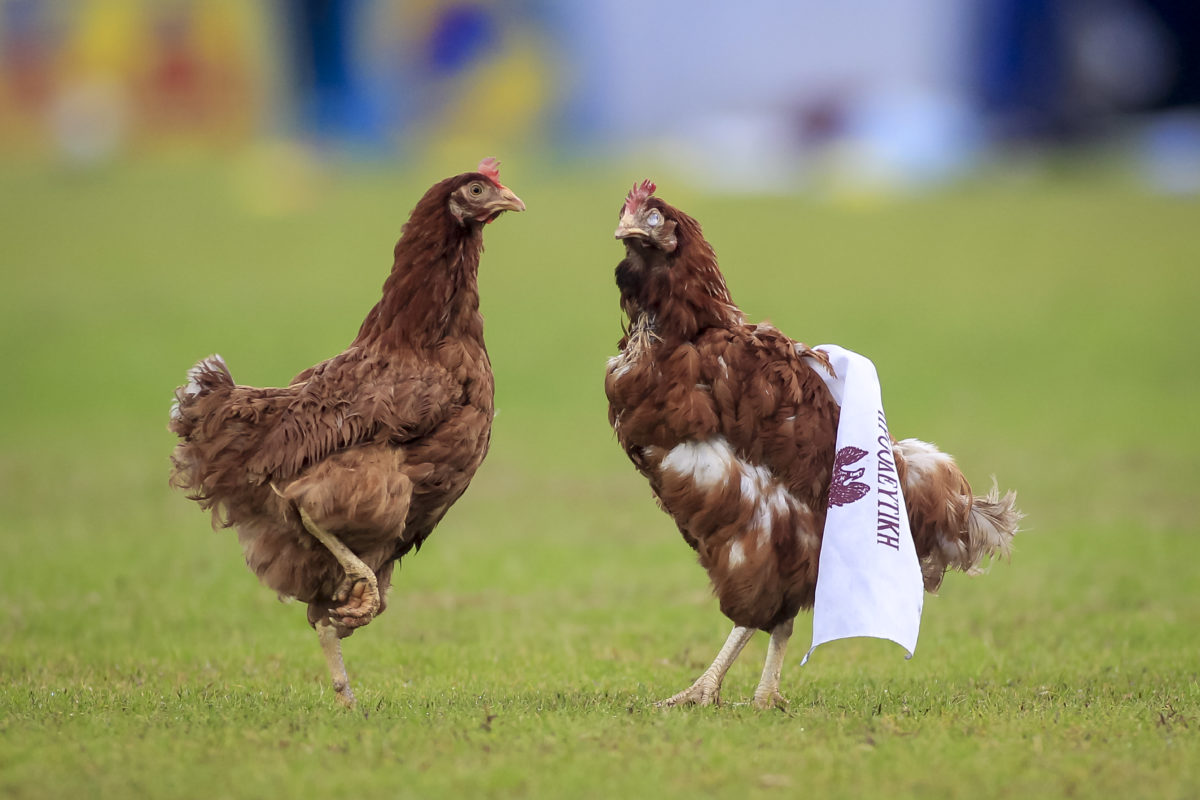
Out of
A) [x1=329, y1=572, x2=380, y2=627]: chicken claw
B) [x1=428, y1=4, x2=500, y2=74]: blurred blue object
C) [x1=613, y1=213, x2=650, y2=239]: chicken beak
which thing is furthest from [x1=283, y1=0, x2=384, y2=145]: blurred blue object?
[x1=329, y1=572, x2=380, y2=627]: chicken claw

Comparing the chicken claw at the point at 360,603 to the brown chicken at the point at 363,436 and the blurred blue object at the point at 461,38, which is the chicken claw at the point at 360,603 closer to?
the brown chicken at the point at 363,436

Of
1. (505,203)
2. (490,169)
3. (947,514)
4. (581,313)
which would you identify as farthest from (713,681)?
(581,313)

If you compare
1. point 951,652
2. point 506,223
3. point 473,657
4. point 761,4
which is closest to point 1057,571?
point 951,652

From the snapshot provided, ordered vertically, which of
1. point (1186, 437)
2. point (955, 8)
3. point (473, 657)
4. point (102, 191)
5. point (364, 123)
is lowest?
point (473, 657)

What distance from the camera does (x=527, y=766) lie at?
560 centimetres

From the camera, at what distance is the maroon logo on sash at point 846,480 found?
262 inches

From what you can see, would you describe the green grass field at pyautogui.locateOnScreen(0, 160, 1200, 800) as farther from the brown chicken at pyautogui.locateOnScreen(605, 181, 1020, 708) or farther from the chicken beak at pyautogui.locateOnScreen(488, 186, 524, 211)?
the chicken beak at pyautogui.locateOnScreen(488, 186, 524, 211)

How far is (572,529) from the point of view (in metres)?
13.7

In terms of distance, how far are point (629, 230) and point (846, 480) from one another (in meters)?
1.61

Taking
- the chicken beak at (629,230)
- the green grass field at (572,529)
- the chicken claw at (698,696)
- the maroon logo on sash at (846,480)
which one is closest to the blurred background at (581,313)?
the green grass field at (572,529)

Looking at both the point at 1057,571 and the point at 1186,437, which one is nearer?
the point at 1057,571

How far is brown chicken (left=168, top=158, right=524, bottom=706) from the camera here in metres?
6.57

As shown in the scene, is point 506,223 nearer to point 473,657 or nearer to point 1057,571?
point 1057,571

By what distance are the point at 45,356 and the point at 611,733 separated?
58.2ft
